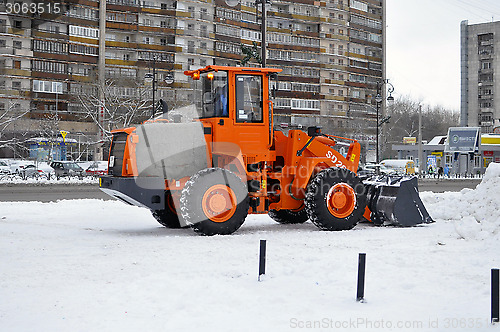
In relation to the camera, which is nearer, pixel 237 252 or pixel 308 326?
pixel 308 326

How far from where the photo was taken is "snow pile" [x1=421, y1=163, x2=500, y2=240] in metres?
11.7

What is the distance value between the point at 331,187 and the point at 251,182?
1.82 m

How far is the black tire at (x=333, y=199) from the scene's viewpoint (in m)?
13.2

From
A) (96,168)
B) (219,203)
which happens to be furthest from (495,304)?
(96,168)

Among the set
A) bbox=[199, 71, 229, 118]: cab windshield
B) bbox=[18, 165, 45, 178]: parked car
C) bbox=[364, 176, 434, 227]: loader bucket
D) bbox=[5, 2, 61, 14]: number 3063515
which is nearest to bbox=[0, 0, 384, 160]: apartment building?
bbox=[5, 2, 61, 14]: number 3063515

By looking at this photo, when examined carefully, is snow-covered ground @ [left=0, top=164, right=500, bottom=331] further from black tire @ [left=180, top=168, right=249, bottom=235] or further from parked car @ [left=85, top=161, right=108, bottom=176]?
parked car @ [left=85, top=161, right=108, bottom=176]

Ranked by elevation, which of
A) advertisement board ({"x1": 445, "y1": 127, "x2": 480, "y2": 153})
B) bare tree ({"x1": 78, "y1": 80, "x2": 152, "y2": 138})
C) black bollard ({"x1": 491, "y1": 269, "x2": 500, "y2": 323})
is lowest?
black bollard ({"x1": 491, "y1": 269, "x2": 500, "y2": 323})

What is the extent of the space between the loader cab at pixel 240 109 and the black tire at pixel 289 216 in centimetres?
257

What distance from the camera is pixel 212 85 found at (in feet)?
43.2

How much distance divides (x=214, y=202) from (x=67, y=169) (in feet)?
119

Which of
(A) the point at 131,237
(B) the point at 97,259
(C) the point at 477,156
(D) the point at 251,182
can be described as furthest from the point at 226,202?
(C) the point at 477,156

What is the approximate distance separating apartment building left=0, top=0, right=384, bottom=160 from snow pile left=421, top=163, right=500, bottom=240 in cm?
4019

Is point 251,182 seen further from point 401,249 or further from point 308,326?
point 308,326

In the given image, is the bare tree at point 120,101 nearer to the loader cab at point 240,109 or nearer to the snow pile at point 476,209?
Answer: the snow pile at point 476,209
